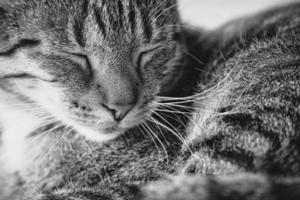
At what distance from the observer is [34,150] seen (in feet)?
4.19

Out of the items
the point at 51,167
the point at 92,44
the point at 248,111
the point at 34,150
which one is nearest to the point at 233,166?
the point at 248,111

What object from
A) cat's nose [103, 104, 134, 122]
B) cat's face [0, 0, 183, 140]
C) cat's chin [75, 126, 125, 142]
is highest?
cat's face [0, 0, 183, 140]

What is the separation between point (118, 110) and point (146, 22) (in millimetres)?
301

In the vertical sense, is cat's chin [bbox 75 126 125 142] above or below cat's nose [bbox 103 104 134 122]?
below

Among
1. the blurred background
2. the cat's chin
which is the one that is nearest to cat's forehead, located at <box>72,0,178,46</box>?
the cat's chin

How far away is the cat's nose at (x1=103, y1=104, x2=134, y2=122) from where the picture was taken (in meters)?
1.02

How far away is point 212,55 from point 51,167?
709 millimetres

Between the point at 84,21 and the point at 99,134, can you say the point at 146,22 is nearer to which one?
the point at 84,21

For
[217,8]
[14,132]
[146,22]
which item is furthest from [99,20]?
[217,8]

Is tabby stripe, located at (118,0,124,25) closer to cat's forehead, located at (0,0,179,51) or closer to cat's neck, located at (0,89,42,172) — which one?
cat's forehead, located at (0,0,179,51)

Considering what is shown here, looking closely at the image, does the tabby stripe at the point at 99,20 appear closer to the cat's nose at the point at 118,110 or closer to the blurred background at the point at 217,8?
the cat's nose at the point at 118,110

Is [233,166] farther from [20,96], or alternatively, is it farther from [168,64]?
[20,96]

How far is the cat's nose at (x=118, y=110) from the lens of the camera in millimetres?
1016

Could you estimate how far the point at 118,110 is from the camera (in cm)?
103
